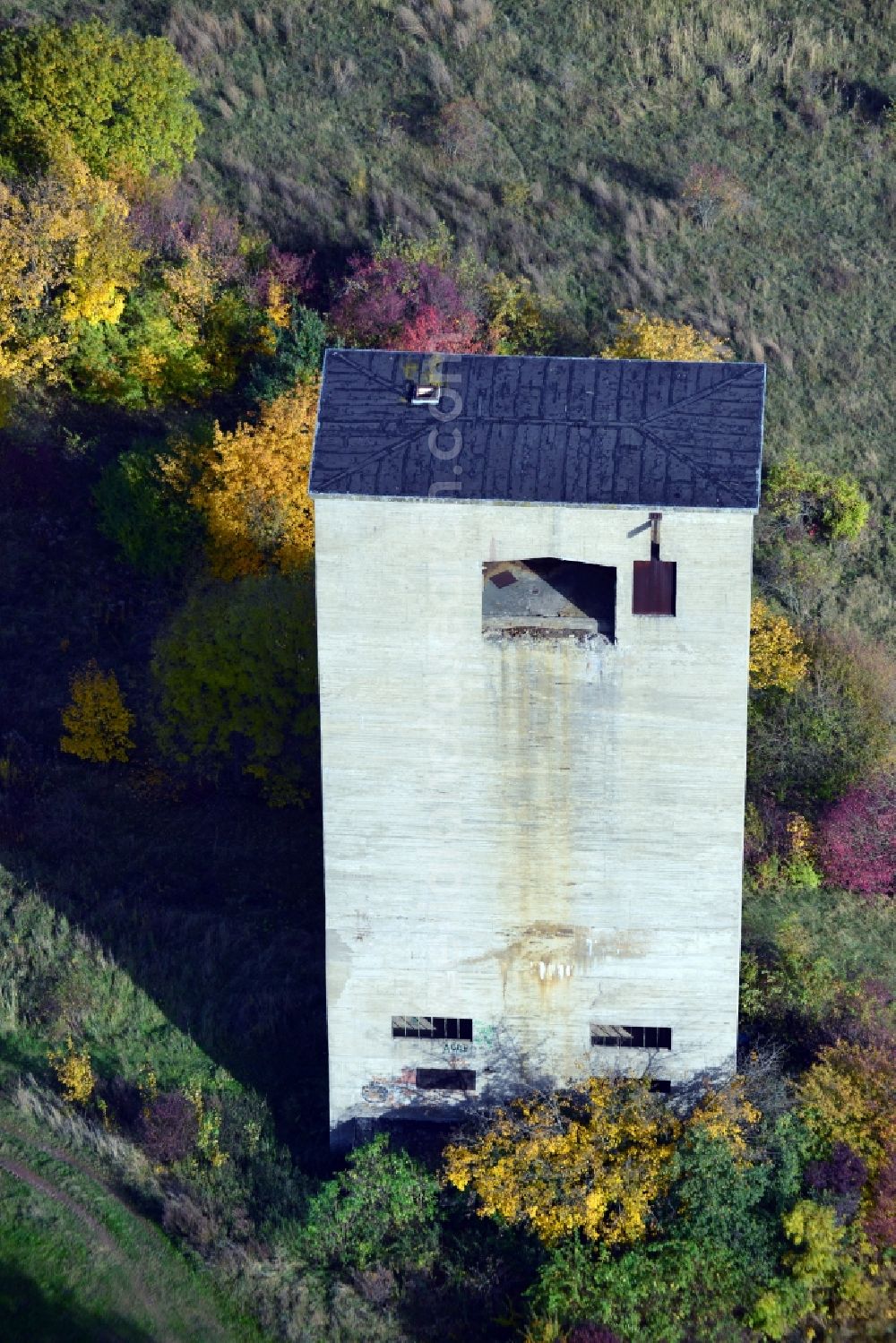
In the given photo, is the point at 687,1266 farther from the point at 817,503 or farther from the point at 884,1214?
the point at 817,503

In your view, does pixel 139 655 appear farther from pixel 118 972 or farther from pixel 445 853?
pixel 445 853

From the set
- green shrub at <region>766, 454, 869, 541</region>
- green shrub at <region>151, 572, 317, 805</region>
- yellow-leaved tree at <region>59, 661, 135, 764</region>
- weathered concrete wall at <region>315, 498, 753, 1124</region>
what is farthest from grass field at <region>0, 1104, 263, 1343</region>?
green shrub at <region>766, 454, 869, 541</region>

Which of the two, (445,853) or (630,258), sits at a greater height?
(630,258)

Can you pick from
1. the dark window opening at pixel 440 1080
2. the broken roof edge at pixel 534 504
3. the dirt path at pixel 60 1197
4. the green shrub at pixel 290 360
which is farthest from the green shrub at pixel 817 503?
the dirt path at pixel 60 1197

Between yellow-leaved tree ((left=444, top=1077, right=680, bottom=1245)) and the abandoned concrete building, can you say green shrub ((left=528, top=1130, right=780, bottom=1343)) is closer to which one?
yellow-leaved tree ((left=444, top=1077, right=680, bottom=1245))

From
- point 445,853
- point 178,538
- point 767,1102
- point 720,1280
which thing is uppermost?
point 178,538

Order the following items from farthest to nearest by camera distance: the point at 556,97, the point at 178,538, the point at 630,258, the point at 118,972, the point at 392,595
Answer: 1. the point at 556,97
2. the point at 630,258
3. the point at 178,538
4. the point at 118,972
5. the point at 392,595

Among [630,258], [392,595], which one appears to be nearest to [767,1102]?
[392,595]
